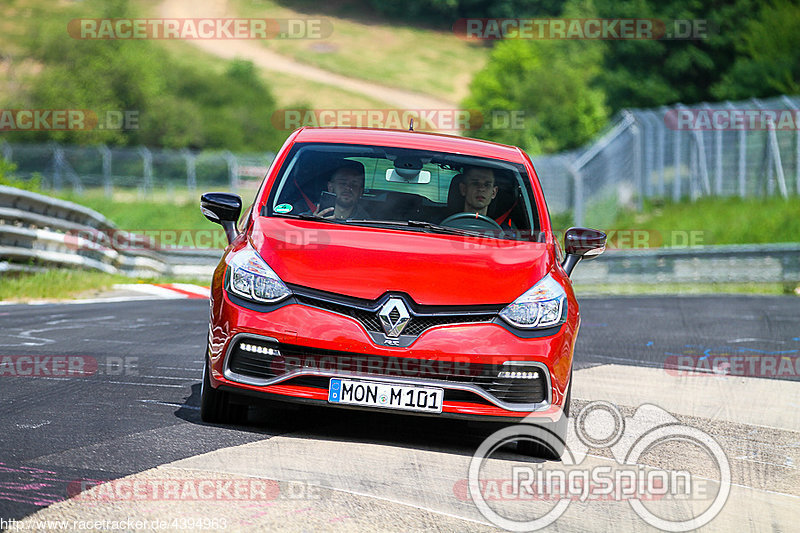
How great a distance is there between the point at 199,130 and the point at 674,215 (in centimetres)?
4507

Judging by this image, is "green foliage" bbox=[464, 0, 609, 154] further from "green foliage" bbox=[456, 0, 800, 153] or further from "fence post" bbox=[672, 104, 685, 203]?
"fence post" bbox=[672, 104, 685, 203]

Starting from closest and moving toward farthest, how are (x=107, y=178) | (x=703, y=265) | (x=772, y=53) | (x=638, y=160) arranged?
1. (x=703, y=265)
2. (x=638, y=160)
3. (x=772, y=53)
4. (x=107, y=178)

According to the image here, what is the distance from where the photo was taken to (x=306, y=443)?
613 centimetres

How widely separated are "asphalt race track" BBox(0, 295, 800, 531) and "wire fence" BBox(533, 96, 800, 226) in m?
17.5

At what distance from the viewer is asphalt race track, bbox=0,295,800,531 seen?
4805 millimetres

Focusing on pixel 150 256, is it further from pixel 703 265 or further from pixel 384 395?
pixel 384 395

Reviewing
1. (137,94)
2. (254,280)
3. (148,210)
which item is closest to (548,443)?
(254,280)

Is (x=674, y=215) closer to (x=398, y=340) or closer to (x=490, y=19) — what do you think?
(x=398, y=340)

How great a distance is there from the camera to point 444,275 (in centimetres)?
619

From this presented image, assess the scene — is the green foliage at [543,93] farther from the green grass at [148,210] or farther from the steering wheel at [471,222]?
the steering wheel at [471,222]

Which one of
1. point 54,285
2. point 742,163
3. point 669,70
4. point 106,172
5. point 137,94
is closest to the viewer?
point 54,285

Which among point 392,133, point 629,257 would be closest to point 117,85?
point 629,257

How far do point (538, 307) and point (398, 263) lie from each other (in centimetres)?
76

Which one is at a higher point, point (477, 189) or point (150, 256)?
point (477, 189)
